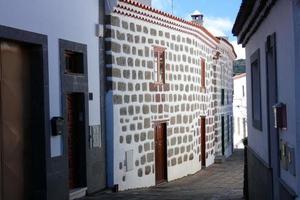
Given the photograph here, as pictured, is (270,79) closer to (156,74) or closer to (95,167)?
(95,167)

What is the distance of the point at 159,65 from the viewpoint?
680 inches

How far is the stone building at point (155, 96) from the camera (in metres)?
13.9

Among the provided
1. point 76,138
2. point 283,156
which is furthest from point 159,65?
point 283,156

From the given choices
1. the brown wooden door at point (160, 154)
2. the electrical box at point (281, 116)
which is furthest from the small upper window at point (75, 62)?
the electrical box at point (281, 116)

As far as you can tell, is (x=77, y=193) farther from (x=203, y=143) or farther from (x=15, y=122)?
(x=203, y=143)

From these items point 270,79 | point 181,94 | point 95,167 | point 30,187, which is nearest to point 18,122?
point 30,187

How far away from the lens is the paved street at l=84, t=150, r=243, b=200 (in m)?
12.4

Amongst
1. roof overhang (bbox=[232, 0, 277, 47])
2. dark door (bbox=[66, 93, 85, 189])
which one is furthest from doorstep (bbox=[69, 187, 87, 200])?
roof overhang (bbox=[232, 0, 277, 47])

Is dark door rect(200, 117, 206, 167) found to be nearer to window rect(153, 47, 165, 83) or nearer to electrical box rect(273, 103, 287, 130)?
window rect(153, 47, 165, 83)

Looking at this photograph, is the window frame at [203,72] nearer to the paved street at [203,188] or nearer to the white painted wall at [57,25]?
the paved street at [203,188]

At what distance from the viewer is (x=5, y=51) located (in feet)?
30.3

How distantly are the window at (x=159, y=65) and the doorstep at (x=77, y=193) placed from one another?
5.43m

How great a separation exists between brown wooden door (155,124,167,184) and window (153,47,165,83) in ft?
4.60

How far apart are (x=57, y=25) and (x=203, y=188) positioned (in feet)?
22.8
